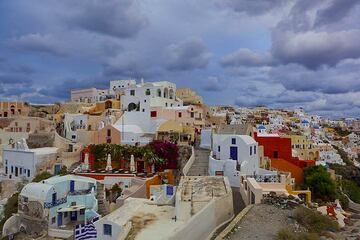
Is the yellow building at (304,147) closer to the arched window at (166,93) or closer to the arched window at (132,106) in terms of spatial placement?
the arched window at (166,93)

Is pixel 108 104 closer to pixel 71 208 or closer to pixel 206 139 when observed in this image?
pixel 206 139

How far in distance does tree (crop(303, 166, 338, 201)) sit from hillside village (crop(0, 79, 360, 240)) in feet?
0.24

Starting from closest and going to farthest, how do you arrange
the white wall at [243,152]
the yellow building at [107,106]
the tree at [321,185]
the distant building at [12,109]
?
the white wall at [243,152]
the tree at [321,185]
the yellow building at [107,106]
the distant building at [12,109]

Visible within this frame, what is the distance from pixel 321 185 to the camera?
87.1ft

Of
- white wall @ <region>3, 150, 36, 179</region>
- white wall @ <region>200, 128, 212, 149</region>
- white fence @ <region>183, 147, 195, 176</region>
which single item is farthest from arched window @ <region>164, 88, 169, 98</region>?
white wall @ <region>3, 150, 36, 179</region>

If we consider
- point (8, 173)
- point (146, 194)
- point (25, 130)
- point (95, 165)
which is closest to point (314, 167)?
point (146, 194)

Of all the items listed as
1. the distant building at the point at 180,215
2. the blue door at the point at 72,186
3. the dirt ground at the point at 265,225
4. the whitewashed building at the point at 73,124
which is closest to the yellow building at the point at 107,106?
the whitewashed building at the point at 73,124

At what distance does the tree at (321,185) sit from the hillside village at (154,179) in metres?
0.07

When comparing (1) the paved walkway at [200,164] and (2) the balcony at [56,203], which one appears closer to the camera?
(2) the balcony at [56,203]

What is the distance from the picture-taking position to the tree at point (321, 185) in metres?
26.5

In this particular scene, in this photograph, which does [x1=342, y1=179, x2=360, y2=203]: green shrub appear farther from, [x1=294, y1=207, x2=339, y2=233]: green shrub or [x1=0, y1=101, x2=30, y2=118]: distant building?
[x1=0, y1=101, x2=30, y2=118]: distant building

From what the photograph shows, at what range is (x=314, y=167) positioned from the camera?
28078 mm

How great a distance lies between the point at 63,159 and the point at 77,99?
3534 centimetres

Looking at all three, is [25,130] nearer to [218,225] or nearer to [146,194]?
[146,194]
